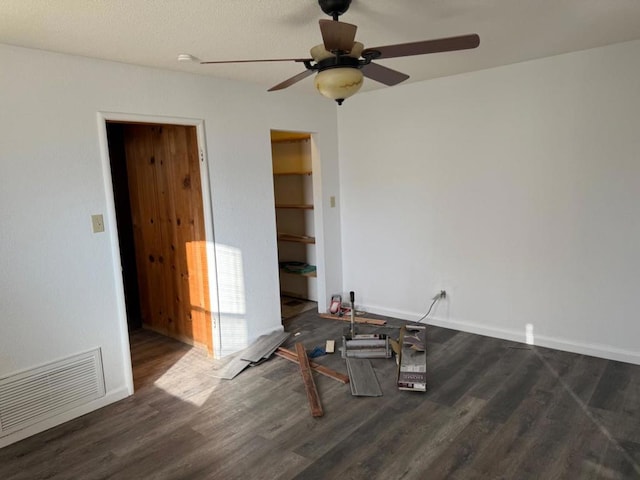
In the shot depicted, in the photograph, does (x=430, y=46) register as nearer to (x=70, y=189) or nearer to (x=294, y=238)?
(x=70, y=189)

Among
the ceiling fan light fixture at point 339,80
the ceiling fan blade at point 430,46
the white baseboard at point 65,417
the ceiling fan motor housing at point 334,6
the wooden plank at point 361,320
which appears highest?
the ceiling fan motor housing at point 334,6

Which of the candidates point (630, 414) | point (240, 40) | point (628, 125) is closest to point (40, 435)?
point (240, 40)

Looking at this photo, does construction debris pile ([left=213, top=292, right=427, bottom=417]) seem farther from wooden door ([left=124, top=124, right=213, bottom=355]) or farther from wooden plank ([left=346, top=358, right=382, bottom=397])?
wooden door ([left=124, top=124, right=213, bottom=355])

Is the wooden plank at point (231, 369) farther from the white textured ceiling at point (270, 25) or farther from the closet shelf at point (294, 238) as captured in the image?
the white textured ceiling at point (270, 25)

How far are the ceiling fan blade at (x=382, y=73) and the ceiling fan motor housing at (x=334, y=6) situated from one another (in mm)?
282

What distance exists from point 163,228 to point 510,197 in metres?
3.13

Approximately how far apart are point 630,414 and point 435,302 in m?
1.86

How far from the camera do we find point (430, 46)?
191 cm

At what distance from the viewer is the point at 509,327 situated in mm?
3811

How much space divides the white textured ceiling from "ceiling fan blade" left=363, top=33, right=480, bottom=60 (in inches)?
13.6

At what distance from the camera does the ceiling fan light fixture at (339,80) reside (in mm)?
1927

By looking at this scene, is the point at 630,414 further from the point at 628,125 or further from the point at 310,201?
the point at 310,201

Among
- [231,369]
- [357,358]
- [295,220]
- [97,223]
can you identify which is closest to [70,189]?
[97,223]

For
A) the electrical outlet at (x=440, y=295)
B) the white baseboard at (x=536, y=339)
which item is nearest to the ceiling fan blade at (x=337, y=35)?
the electrical outlet at (x=440, y=295)
